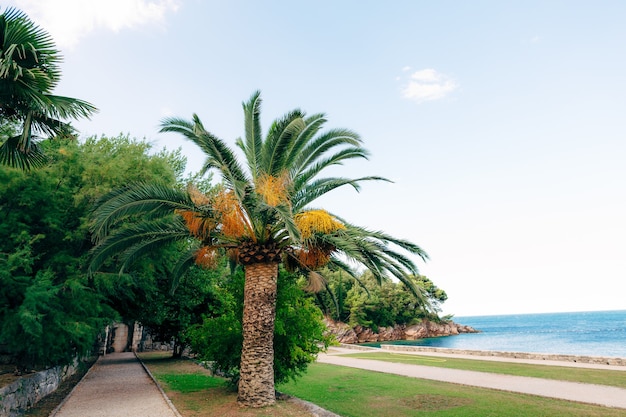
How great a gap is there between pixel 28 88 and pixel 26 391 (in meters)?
9.12

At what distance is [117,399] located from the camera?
13.1 meters

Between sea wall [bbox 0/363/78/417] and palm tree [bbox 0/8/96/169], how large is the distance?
19.6ft

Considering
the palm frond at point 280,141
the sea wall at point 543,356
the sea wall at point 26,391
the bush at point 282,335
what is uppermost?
the palm frond at point 280,141

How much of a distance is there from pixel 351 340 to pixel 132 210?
61938 mm

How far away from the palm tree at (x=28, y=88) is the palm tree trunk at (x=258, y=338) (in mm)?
5977

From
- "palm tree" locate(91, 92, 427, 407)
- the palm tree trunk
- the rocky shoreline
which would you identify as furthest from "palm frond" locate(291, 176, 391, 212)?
the rocky shoreline

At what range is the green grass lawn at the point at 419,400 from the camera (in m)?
10.3

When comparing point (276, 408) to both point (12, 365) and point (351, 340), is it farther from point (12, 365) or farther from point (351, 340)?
point (351, 340)

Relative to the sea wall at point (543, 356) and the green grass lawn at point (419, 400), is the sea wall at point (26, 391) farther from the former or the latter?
the sea wall at point (543, 356)

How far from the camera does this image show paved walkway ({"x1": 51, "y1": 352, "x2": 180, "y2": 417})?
11031 mm

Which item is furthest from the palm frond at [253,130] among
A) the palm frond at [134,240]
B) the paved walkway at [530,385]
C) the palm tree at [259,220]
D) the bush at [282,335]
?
the paved walkway at [530,385]

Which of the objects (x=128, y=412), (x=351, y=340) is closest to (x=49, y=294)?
(x=128, y=412)

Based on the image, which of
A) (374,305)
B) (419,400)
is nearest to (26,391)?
(419,400)

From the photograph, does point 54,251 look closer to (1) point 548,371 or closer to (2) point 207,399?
(2) point 207,399
